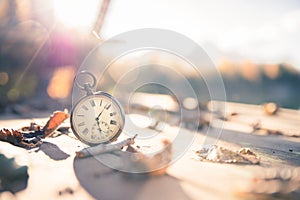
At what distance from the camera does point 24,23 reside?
26.1ft

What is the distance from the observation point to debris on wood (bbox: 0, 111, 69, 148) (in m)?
2.71

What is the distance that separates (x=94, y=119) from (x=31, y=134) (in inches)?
47.5

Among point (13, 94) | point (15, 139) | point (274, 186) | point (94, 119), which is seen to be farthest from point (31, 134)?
point (13, 94)

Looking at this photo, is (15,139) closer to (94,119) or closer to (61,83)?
(94,119)

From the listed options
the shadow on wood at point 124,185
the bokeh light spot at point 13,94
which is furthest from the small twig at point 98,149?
the bokeh light spot at point 13,94

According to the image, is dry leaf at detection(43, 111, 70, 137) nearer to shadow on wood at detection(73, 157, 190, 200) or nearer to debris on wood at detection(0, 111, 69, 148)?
debris on wood at detection(0, 111, 69, 148)

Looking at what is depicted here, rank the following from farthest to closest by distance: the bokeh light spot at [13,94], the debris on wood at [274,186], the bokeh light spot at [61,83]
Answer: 1. the bokeh light spot at [61,83]
2. the bokeh light spot at [13,94]
3. the debris on wood at [274,186]

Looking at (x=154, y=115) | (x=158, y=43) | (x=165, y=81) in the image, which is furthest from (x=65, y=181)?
(x=165, y=81)

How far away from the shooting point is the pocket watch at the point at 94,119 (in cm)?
254

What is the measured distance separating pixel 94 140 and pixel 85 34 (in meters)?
7.35

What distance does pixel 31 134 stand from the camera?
326 cm

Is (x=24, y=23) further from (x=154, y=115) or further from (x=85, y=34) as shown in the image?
(x=154, y=115)

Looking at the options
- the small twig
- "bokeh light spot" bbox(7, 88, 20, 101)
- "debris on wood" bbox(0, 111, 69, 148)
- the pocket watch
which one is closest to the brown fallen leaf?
"debris on wood" bbox(0, 111, 69, 148)

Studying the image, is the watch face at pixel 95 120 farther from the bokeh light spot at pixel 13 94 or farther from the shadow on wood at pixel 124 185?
the bokeh light spot at pixel 13 94
